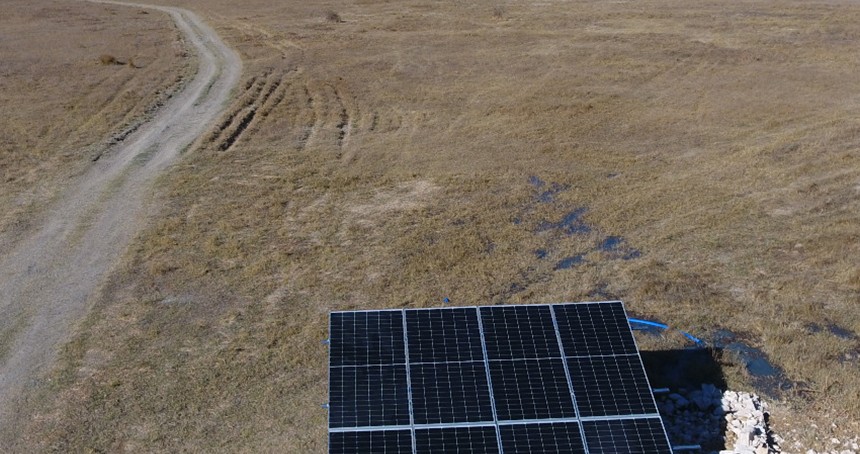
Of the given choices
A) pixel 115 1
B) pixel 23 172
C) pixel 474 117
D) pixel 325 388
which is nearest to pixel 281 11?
pixel 115 1

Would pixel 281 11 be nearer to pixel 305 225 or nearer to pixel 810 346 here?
pixel 305 225

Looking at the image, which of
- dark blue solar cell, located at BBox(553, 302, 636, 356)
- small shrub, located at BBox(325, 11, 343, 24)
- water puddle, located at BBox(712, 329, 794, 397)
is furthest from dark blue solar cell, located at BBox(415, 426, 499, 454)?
small shrub, located at BBox(325, 11, 343, 24)

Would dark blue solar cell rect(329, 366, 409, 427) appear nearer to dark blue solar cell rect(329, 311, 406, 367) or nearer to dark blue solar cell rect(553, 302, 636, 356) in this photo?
dark blue solar cell rect(329, 311, 406, 367)

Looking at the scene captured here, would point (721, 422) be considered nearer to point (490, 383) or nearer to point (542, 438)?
point (542, 438)

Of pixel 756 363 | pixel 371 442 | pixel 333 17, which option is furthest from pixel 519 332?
pixel 333 17

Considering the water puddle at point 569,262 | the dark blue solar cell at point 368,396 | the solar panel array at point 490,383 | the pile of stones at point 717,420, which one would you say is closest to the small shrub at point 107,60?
the water puddle at point 569,262

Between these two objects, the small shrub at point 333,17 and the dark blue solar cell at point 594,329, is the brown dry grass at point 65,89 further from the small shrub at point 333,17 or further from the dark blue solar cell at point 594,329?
the dark blue solar cell at point 594,329
